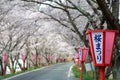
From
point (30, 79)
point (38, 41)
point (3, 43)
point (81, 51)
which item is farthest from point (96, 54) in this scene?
point (38, 41)

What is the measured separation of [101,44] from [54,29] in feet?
99.1

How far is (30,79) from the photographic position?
96.5 ft

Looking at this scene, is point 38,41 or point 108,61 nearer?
point 108,61

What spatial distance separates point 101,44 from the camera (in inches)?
354

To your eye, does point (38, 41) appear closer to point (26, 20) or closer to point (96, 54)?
point (26, 20)

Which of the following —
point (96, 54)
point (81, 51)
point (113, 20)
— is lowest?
point (81, 51)

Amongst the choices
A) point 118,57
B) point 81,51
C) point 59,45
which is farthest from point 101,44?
point 59,45

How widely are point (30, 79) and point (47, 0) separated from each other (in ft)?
32.5

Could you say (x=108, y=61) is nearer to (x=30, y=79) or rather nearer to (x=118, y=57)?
(x=118, y=57)

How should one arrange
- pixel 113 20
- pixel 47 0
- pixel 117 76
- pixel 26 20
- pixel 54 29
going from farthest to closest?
pixel 54 29 → pixel 26 20 → pixel 47 0 → pixel 117 76 → pixel 113 20

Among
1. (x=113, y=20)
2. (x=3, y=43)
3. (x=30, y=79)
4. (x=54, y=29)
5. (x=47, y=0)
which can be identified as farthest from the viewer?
(x=3, y=43)

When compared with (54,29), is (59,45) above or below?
below

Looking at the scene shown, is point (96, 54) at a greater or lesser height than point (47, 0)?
lesser

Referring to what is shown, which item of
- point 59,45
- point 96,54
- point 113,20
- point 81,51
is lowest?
point 59,45
